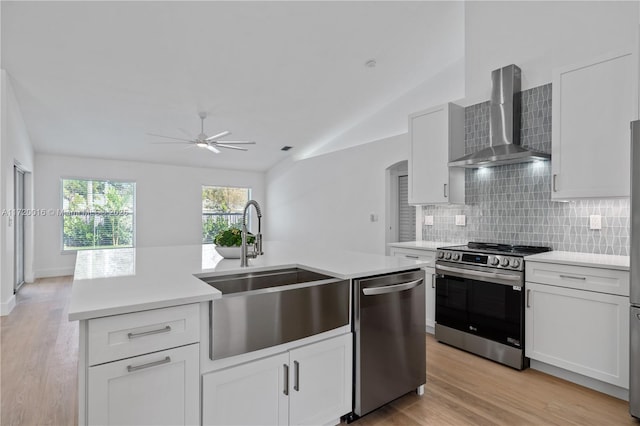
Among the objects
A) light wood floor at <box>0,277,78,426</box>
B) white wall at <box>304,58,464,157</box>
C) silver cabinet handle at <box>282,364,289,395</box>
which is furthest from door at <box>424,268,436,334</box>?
light wood floor at <box>0,277,78,426</box>

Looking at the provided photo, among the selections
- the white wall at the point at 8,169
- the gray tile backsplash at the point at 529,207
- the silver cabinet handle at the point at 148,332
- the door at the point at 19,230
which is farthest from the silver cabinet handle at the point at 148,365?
the door at the point at 19,230

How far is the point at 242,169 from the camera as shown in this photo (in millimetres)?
8578

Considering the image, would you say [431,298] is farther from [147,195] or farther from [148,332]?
[147,195]

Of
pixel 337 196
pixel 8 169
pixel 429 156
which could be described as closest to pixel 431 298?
pixel 429 156

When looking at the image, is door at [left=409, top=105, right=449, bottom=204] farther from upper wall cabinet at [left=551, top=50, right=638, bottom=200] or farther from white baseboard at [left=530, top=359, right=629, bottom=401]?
white baseboard at [left=530, top=359, right=629, bottom=401]

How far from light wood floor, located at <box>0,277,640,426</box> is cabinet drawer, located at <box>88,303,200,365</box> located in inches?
46.8

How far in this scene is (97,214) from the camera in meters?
6.92

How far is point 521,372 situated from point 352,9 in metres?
3.69

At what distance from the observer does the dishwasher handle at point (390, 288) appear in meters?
1.94

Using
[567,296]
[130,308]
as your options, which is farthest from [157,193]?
[567,296]

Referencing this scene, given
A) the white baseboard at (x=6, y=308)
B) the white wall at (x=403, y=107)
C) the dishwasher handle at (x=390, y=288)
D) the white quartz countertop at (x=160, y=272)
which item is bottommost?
the white baseboard at (x=6, y=308)

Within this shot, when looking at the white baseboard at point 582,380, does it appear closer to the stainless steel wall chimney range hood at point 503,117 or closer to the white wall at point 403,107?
the stainless steel wall chimney range hood at point 503,117

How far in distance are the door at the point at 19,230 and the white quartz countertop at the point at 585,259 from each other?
6565mm

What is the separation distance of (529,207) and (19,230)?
7.04m
